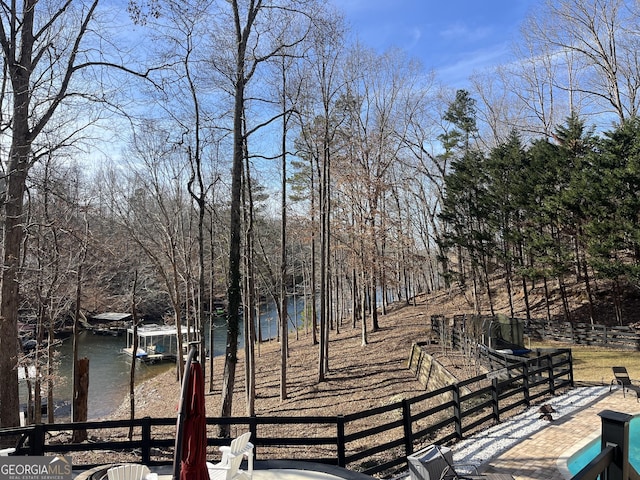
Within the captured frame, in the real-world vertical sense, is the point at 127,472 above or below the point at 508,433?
above

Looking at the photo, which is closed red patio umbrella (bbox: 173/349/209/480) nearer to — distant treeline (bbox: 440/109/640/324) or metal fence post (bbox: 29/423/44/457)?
metal fence post (bbox: 29/423/44/457)

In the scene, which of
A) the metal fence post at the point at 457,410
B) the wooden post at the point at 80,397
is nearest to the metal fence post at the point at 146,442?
the metal fence post at the point at 457,410

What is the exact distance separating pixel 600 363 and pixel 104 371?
26.0 metres

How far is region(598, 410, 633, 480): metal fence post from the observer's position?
8.06ft

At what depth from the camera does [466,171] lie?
26.4 meters

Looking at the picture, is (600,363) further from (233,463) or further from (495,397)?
(233,463)

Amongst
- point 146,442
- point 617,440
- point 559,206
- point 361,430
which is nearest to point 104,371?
point 361,430

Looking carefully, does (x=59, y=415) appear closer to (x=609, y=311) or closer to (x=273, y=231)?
(x=273, y=231)

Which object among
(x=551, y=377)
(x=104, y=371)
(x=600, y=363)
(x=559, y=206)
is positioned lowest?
(x=104, y=371)

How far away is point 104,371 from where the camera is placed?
25.5m

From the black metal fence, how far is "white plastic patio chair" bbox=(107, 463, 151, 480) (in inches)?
35.0

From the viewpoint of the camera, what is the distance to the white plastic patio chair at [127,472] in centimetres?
425

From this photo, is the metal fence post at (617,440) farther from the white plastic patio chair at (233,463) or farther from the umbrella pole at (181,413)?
the white plastic patio chair at (233,463)

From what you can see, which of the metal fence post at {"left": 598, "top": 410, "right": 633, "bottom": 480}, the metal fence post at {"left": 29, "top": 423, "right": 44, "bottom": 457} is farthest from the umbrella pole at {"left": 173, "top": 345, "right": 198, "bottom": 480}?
the metal fence post at {"left": 29, "top": 423, "right": 44, "bottom": 457}
